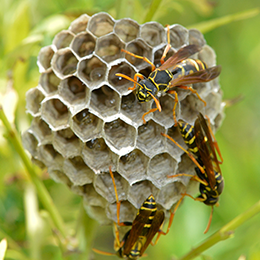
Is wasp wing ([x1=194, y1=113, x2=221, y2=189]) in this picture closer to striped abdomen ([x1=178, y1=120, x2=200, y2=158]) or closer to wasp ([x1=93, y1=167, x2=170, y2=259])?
striped abdomen ([x1=178, y1=120, x2=200, y2=158])

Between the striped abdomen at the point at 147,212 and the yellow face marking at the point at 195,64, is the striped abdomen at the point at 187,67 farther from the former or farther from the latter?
the striped abdomen at the point at 147,212

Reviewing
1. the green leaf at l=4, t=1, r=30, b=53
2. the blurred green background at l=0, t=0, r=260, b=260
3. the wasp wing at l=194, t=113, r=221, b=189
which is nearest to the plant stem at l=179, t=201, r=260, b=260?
the blurred green background at l=0, t=0, r=260, b=260

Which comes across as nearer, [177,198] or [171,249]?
[177,198]

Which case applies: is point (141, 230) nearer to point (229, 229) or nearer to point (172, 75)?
point (229, 229)

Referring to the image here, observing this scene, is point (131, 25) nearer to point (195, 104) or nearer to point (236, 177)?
point (195, 104)

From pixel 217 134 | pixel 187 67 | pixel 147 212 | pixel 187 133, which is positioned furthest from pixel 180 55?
pixel 217 134

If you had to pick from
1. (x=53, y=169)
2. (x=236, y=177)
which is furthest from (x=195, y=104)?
(x=236, y=177)

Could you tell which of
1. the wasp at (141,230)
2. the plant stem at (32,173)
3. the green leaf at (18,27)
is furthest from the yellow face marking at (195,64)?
the green leaf at (18,27)
